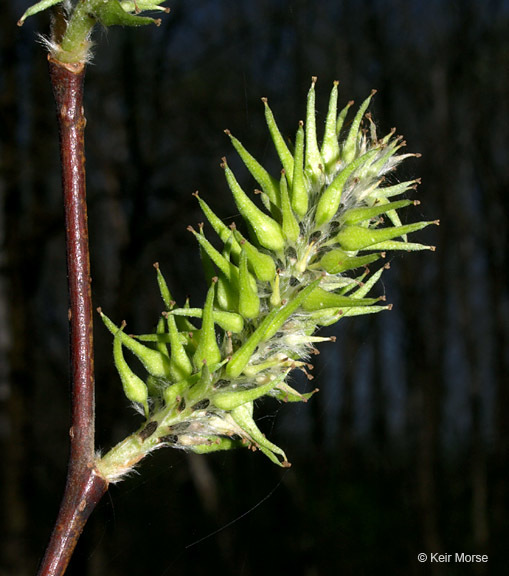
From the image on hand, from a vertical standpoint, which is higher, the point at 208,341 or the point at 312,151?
the point at 312,151

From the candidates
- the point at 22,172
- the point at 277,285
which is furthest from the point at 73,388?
the point at 22,172

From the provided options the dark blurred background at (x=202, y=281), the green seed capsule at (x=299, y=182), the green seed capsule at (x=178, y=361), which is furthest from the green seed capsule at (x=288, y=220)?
the dark blurred background at (x=202, y=281)

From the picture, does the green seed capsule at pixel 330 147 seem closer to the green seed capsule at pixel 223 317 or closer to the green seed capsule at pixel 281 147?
the green seed capsule at pixel 281 147

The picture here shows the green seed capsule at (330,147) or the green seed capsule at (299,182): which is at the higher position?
the green seed capsule at (330,147)

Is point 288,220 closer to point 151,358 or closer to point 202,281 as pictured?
point 151,358

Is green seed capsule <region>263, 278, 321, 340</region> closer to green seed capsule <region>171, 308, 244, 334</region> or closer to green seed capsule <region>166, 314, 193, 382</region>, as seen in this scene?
green seed capsule <region>171, 308, 244, 334</region>

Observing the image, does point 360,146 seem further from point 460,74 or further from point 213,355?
point 460,74

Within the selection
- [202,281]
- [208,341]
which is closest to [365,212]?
[208,341]
